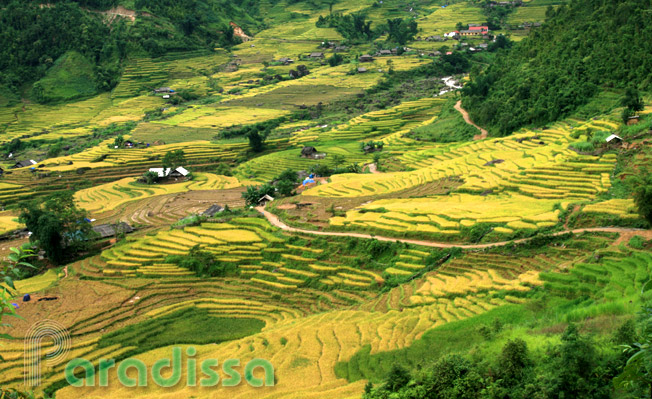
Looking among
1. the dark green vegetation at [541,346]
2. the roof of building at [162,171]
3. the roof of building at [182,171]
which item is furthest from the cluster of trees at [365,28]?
the dark green vegetation at [541,346]

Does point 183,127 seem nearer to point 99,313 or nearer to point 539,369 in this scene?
point 99,313

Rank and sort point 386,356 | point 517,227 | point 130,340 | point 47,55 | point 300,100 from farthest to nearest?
1. point 47,55
2. point 300,100
3. point 517,227
4. point 130,340
5. point 386,356

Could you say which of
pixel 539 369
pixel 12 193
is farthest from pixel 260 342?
pixel 12 193

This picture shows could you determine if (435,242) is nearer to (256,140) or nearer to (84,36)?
(256,140)

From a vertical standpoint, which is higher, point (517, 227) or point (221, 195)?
point (517, 227)

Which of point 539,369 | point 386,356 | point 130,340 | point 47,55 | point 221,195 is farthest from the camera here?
point 47,55

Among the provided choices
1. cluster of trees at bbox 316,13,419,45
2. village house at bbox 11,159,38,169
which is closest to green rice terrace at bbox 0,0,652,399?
village house at bbox 11,159,38,169

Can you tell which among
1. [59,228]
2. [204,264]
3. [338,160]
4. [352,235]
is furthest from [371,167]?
[59,228]

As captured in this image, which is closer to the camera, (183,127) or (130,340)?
(130,340)
